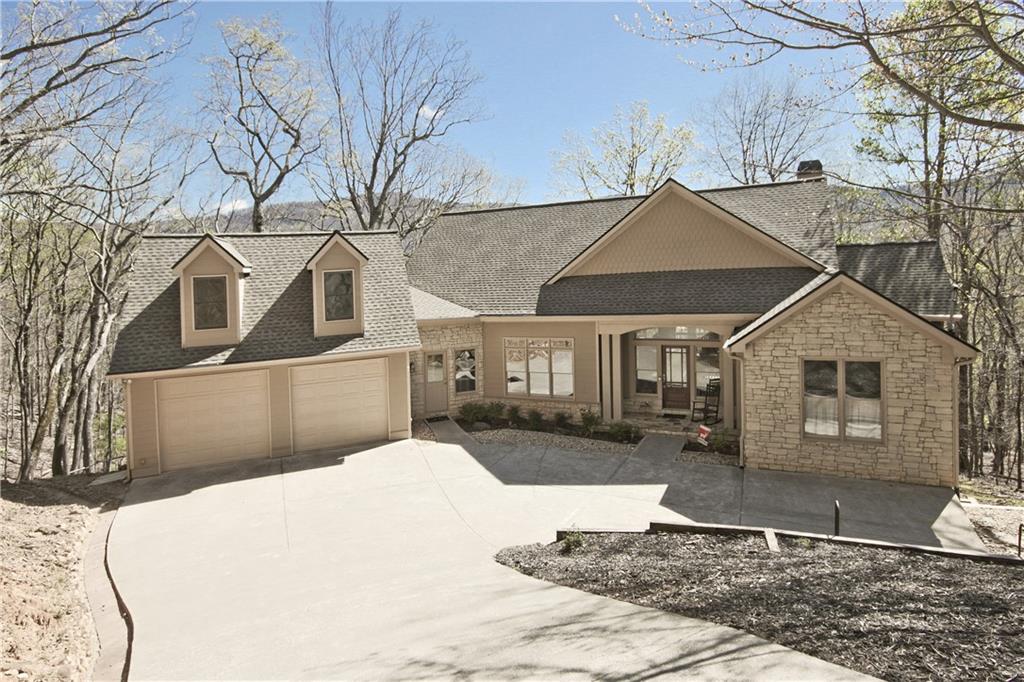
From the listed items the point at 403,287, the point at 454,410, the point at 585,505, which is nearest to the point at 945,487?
the point at 585,505

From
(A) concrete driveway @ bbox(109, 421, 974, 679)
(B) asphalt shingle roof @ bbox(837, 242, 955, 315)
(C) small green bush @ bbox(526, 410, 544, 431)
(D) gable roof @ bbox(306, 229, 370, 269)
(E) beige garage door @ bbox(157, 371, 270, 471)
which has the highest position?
(D) gable roof @ bbox(306, 229, 370, 269)

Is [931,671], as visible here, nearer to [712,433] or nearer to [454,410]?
[712,433]

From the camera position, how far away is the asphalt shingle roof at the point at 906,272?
1377 cm

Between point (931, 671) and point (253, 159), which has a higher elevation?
point (253, 159)

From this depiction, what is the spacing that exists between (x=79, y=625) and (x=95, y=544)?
2953mm

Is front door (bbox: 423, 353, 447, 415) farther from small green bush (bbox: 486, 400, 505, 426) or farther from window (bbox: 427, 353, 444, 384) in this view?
small green bush (bbox: 486, 400, 505, 426)

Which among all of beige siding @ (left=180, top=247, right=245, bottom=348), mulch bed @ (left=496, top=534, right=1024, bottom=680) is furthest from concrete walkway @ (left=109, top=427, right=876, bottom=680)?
beige siding @ (left=180, top=247, right=245, bottom=348)

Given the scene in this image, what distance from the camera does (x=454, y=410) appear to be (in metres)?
17.6

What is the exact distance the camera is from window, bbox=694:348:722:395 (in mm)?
16922

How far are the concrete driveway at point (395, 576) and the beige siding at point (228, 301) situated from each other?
2.94 meters

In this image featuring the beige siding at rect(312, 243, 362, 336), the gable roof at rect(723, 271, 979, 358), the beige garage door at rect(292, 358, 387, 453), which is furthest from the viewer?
the beige siding at rect(312, 243, 362, 336)

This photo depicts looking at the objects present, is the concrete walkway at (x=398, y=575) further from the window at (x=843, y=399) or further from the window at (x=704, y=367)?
the window at (x=704, y=367)

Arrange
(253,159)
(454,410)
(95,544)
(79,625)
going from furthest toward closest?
(253,159), (454,410), (95,544), (79,625)

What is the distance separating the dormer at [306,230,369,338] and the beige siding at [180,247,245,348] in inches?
68.2
